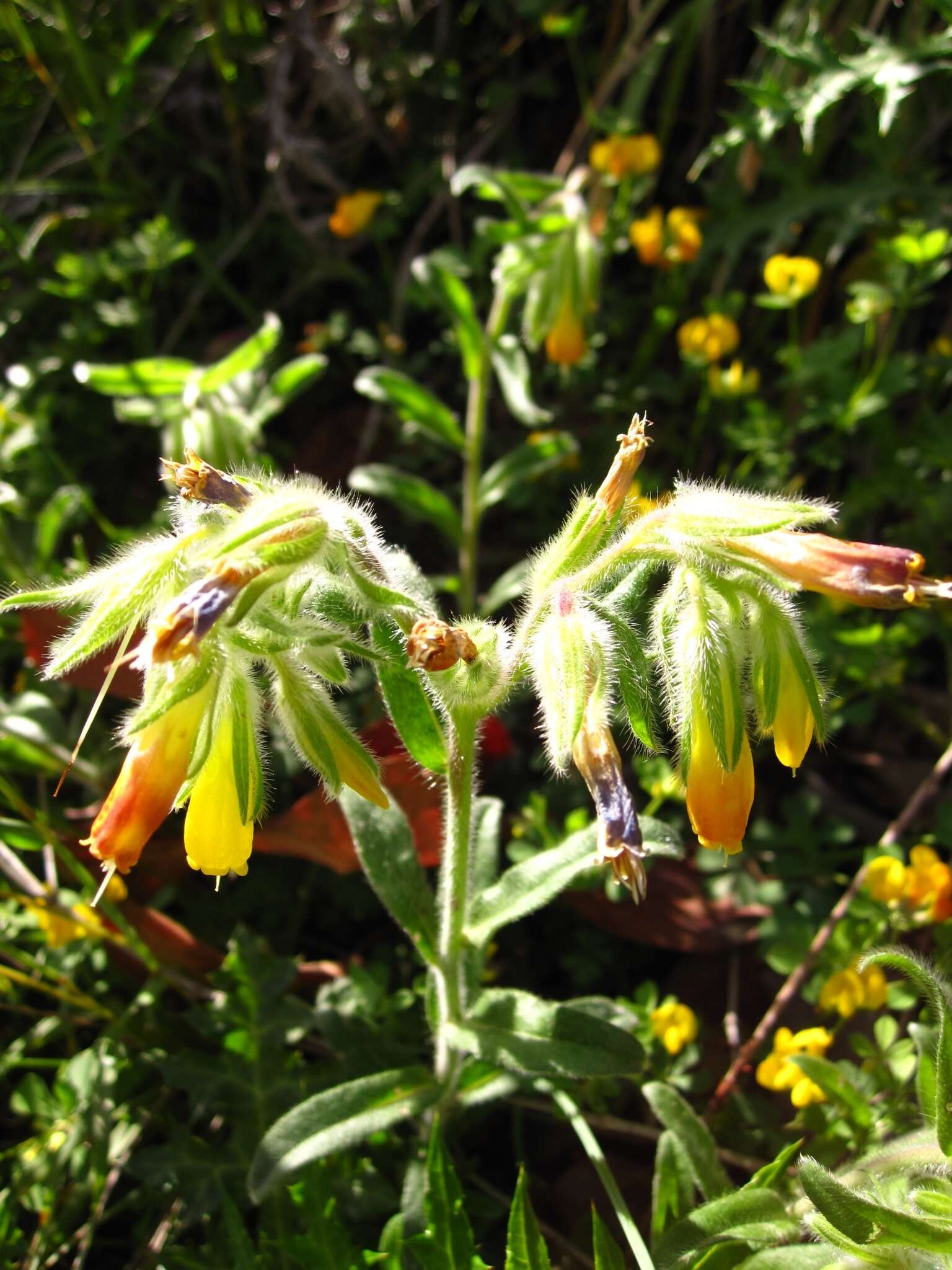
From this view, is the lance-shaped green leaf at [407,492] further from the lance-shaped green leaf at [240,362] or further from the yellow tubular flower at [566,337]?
the yellow tubular flower at [566,337]

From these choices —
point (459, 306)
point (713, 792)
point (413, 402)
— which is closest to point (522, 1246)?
point (713, 792)

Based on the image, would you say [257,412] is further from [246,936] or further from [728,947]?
[728,947]

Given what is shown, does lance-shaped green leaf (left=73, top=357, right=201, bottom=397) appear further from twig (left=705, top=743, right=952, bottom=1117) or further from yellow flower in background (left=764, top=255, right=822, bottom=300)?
twig (left=705, top=743, right=952, bottom=1117)

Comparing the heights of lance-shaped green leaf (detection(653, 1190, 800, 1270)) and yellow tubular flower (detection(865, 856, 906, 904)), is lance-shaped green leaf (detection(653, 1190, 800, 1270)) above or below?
below

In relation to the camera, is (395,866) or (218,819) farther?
(395,866)

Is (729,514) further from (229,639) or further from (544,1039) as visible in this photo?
(544,1039)

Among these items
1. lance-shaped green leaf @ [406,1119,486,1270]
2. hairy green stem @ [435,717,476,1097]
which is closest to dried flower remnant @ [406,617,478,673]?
hairy green stem @ [435,717,476,1097]
